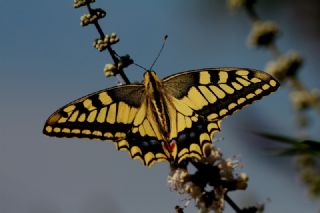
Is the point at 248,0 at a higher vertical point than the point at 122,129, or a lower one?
higher

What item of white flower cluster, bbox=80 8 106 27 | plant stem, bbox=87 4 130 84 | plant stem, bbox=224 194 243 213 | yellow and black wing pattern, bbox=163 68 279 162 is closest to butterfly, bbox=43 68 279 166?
yellow and black wing pattern, bbox=163 68 279 162

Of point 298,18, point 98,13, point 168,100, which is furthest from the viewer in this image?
point 298,18

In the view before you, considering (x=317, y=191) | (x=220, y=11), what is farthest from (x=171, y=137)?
(x=220, y=11)

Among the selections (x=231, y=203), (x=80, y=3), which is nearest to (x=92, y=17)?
(x=80, y=3)

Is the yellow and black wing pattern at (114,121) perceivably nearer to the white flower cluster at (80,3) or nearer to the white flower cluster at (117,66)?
the white flower cluster at (117,66)

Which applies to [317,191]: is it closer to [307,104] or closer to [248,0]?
[307,104]

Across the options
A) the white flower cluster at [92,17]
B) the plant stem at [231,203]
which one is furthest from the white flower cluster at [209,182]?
the white flower cluster at [92,17]

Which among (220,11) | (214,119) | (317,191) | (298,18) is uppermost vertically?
(220,11)
